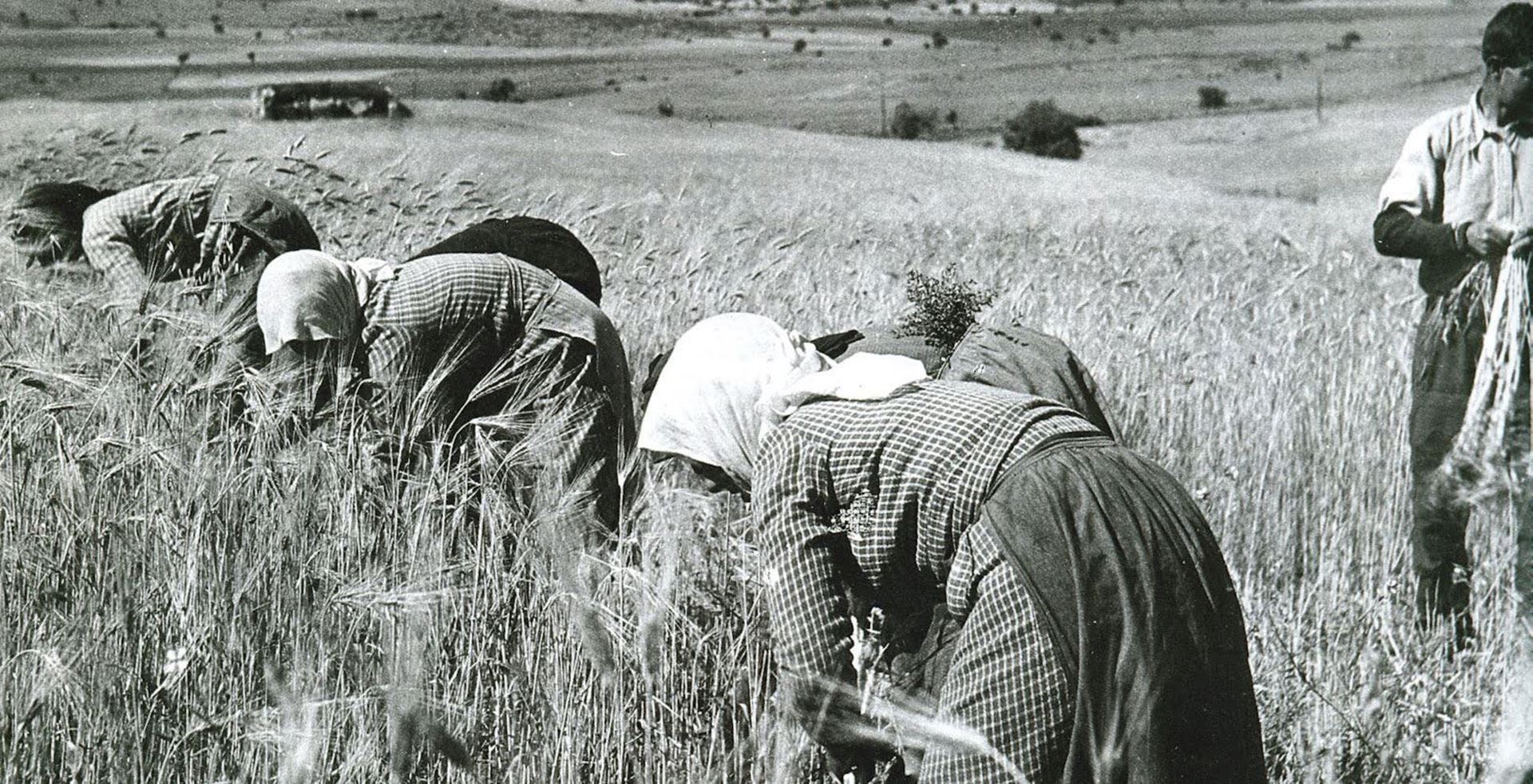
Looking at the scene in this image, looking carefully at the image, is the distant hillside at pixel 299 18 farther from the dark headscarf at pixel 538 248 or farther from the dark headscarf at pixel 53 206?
the dark headscarf at pixel 538 248

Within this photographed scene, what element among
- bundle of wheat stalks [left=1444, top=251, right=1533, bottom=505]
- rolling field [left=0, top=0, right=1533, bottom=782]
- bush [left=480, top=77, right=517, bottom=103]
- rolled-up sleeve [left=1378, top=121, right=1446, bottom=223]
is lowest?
bush [left=480, top=77, right=517, bottom=103]

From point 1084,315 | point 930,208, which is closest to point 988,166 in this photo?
point 930,208

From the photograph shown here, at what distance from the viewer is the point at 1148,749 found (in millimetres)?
2064

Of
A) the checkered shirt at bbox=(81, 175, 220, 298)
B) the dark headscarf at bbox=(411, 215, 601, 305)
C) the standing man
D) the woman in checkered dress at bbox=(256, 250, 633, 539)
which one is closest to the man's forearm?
the standing man

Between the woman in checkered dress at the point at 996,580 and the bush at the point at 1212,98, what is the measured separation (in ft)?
210

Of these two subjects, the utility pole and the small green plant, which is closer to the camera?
the small green plant

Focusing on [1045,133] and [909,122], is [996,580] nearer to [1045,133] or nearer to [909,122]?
[1045,133]

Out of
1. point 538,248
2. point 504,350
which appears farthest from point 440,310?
point 538,248

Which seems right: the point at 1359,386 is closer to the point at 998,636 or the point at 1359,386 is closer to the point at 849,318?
the point at 849,318

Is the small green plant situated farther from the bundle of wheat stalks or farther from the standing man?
the bundle of wheat stalks

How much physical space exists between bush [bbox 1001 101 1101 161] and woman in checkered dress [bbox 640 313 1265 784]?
48.9 m

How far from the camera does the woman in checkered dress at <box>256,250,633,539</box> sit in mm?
3648

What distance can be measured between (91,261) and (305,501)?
2.17m

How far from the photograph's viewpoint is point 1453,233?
3.88m
